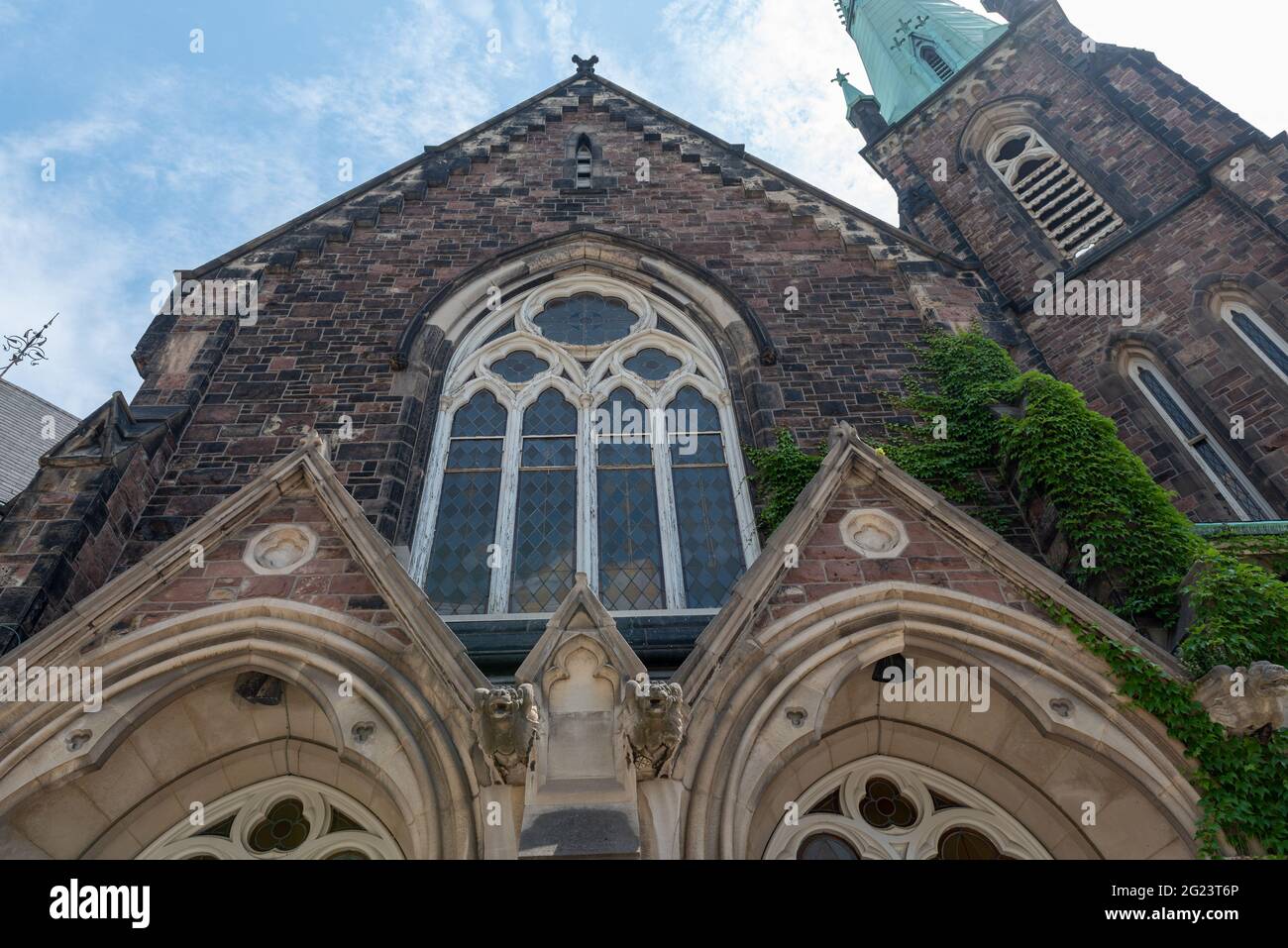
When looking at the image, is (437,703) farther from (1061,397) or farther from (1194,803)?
(1061,397)

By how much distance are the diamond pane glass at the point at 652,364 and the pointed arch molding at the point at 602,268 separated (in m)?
0.63

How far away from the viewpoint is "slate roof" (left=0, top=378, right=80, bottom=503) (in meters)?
14.8

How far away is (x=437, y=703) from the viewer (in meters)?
5.43

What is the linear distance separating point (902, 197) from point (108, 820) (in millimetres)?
18337

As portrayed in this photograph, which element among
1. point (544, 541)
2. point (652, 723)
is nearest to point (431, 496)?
point (544, 541)

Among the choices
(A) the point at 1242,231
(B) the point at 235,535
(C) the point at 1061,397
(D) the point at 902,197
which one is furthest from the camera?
(D) the point at 902,197

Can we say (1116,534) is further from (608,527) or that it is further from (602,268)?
Answer: (602,268)

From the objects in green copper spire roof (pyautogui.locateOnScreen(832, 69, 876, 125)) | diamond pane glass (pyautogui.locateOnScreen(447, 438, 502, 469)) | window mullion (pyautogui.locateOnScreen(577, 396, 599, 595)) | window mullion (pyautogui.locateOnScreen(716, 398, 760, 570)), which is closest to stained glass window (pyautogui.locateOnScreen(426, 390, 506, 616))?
diamond pane glass (pyautogui.locateOnScreen(447, 438, 502, 469))

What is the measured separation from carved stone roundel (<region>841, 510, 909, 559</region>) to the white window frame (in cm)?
156

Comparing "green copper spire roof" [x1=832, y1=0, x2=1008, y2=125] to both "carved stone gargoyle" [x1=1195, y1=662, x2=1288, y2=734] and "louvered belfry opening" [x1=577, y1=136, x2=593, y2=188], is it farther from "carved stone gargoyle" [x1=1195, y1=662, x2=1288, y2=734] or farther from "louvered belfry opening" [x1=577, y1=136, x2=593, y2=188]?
"carved stone gargoyle" [x1=1195, y1=662, x2=1288, y2=734]

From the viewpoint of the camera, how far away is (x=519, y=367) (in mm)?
10609

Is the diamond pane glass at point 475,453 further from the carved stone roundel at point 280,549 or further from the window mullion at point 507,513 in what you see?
the carved stone roundel at point 280,549
